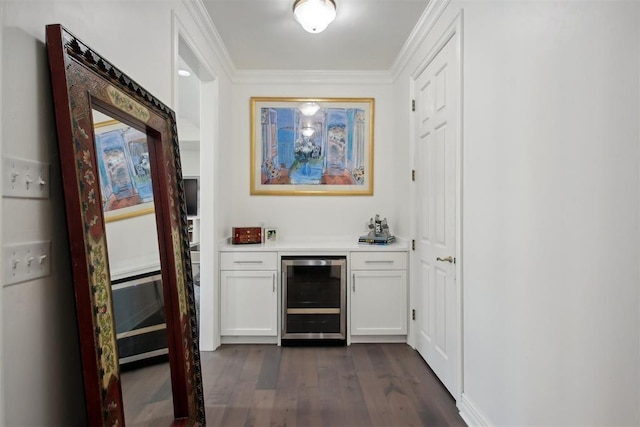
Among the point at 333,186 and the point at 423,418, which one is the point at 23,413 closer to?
the point at 423,418

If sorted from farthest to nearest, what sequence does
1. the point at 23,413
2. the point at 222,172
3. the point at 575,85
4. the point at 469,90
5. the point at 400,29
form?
the point at 222,172, the point at 400,29, the point at 469,90, the point at 575,85, the point at 23,413

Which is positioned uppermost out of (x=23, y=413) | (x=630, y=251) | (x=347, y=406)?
(x=630, y=251)

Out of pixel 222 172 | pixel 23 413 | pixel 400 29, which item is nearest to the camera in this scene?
pixel 23 413

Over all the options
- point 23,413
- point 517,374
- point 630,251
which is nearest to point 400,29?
point 630,251

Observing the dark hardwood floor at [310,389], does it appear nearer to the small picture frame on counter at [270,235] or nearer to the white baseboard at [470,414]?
the white baseboard at [470,414]

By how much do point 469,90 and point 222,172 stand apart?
7.36 ft

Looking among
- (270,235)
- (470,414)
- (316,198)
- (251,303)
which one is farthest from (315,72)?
(470,414)

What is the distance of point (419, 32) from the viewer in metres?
2.58

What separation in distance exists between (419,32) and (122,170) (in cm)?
239

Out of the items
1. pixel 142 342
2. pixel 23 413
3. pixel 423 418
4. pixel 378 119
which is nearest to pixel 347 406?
pixel 423 418

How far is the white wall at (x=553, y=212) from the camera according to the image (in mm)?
958

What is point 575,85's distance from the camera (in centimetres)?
111

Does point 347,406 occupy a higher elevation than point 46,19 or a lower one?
lower

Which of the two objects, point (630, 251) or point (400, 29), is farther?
point (400, 29)
